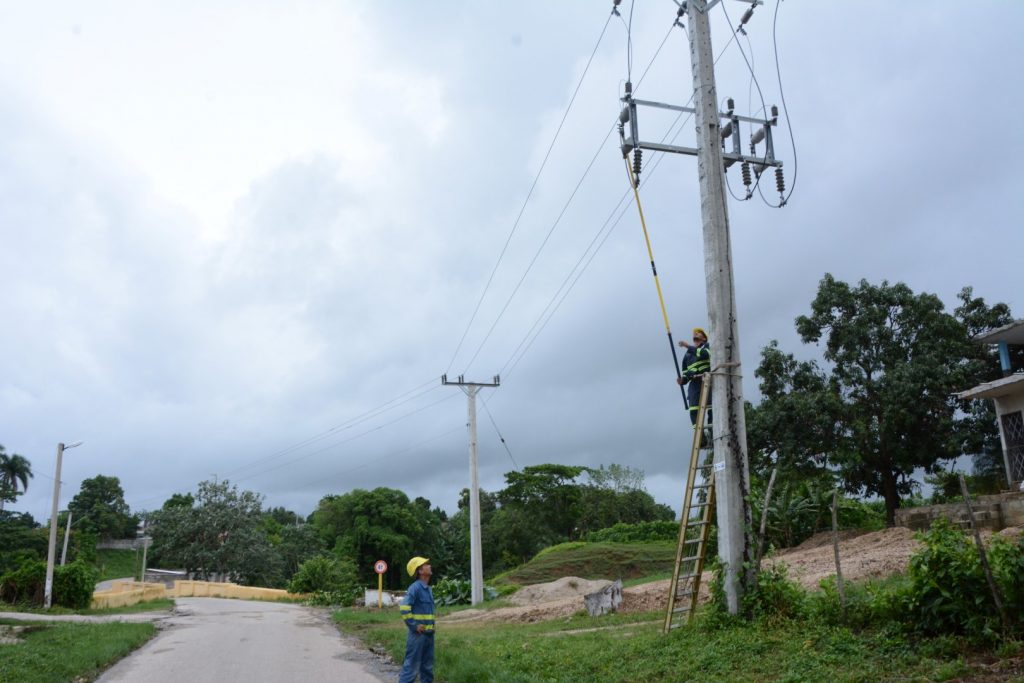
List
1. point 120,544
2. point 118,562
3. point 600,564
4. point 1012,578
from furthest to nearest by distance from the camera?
point 120,544, point 118,562, point 600,564, point 1012,578

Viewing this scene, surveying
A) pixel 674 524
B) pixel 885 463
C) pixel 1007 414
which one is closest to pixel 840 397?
pixel 885 463

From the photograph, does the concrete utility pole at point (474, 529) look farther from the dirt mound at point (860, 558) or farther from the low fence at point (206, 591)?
the low fence at point (206, 591)

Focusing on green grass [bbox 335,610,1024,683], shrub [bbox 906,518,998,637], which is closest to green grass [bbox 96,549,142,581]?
green grass [bbox 335,610,1024,683]

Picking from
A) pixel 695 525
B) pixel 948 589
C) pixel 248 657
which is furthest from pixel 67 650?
pixel 948 589

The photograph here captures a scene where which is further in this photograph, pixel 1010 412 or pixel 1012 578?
pixel 1010 412

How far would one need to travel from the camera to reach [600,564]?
3753 centimetres

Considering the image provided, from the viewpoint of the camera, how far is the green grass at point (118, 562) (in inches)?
2923

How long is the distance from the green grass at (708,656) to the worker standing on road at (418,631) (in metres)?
0.83

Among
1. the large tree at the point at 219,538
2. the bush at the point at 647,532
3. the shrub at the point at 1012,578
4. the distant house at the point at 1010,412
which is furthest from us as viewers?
the large tree at the point at 219,538

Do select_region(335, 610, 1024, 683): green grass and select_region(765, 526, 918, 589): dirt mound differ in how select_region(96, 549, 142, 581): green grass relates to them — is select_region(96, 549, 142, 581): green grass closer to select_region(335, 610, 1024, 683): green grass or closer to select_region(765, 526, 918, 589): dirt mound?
select_region(765, 526, 918, 589): dirt mound

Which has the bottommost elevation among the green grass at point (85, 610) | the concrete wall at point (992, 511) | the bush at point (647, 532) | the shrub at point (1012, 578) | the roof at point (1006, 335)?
the green grass at point (85, 610)

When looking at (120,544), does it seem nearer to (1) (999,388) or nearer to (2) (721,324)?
(1) (999,388)

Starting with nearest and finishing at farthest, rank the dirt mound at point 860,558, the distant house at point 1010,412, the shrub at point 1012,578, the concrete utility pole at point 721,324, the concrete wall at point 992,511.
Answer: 1. the shrub at point 1012,578
2. the concrete utility pole at point 721,324
3. the dirt mound at point 860,558
4. the concrete wall at point 992,511
5. the distant house at point 1010,412

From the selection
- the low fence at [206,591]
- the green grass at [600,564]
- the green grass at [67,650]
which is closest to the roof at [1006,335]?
the green grass at [600,564]
